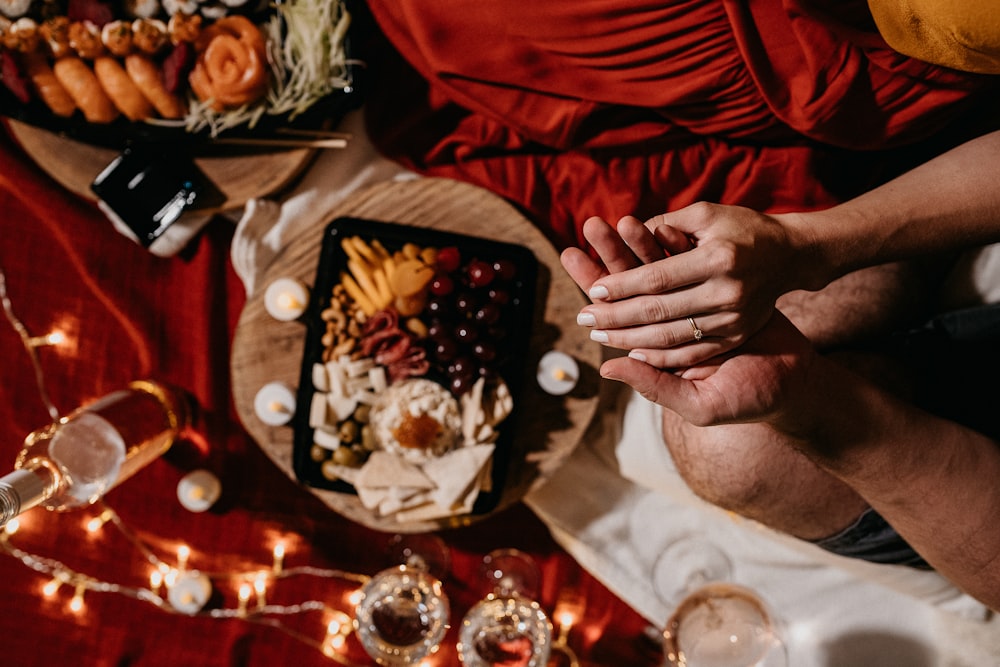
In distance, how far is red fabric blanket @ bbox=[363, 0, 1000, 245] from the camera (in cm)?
136

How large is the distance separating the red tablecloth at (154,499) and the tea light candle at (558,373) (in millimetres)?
527

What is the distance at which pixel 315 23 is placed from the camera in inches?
65.7

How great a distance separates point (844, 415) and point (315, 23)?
133cm

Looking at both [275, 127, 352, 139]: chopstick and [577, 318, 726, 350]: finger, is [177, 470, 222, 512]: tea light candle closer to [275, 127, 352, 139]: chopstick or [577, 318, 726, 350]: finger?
[275, 127, 352, 139]: chopstick

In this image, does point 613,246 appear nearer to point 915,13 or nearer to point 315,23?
point 915,13

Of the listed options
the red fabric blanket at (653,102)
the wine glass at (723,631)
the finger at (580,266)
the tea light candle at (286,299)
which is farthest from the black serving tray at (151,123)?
the wine glass at (723,631)

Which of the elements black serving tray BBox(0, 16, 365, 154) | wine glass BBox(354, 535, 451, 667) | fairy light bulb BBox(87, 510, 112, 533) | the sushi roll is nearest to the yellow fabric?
black serving tray BBox(0, 16, 365, 154)

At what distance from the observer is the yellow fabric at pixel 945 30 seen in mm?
1068

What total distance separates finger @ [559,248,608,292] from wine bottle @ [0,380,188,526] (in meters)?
1.14

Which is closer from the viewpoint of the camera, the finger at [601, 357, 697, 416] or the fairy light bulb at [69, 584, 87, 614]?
the finger at [601, 357, 697, 416]

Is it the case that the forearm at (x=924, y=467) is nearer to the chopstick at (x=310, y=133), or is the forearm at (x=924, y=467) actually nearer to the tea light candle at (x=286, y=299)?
the tea light candle at (x=286, y=299)

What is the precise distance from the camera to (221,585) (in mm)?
2037

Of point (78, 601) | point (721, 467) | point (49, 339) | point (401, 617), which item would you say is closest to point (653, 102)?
point (721, 467)

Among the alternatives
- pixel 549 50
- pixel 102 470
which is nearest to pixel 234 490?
pixel 102 470
